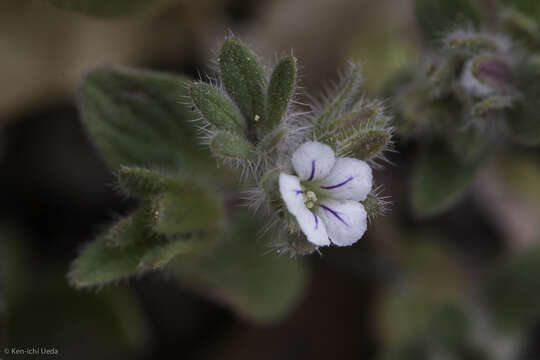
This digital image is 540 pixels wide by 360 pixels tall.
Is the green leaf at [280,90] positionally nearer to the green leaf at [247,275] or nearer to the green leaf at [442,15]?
the green leaf at [247,275]

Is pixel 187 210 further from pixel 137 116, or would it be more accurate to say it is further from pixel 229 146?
pixel 229 146

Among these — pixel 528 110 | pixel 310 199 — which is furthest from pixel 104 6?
pixel 528 110

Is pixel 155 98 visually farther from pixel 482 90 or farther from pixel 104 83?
pixel 482 90

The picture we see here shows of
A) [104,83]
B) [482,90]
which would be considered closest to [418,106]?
[482,90]

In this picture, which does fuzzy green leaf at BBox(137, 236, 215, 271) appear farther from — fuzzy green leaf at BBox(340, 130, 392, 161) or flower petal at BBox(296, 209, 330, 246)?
fuzzy green leaf at BBox(340, 130, 392, 161)

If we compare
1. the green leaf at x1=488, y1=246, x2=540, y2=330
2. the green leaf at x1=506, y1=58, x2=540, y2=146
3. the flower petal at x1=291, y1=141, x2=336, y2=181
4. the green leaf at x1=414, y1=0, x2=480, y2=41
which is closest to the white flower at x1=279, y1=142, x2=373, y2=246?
the flower petal at x1=291, y1=141, x2=336, y2=181

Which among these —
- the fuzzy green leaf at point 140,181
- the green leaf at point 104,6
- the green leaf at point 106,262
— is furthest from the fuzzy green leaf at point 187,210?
the green leaf at point 104,6
